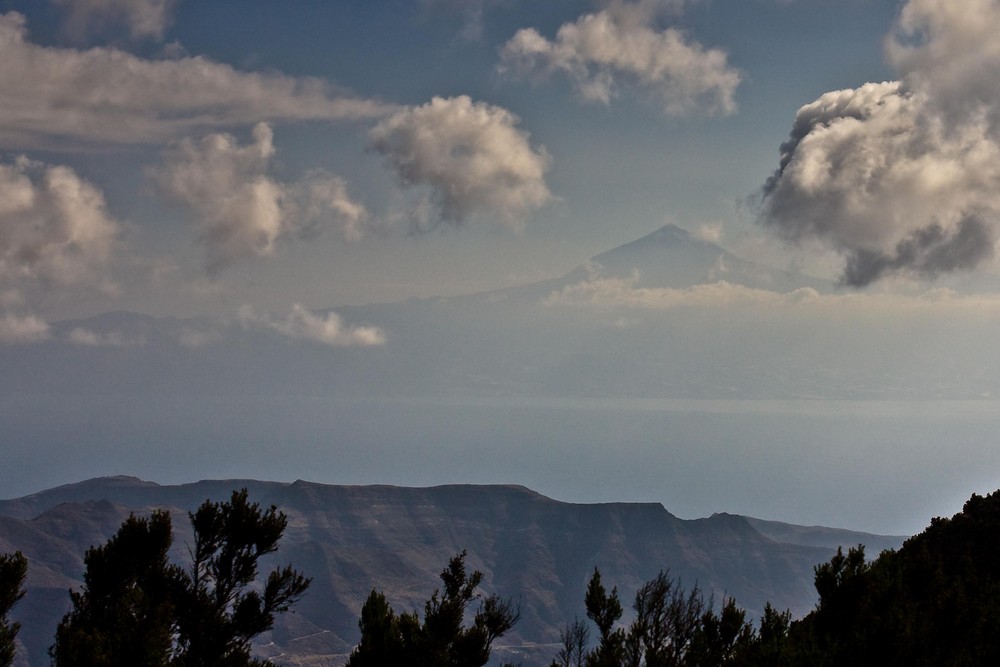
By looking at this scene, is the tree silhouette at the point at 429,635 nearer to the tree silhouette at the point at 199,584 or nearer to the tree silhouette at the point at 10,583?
the tree silhouette at the point at 199,584

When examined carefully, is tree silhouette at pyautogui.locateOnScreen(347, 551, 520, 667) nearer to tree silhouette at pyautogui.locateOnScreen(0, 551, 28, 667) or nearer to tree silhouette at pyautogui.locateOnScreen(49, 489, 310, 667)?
tree silhouette at pyautogui.locateOnScreen(49, 489, 310, 667)

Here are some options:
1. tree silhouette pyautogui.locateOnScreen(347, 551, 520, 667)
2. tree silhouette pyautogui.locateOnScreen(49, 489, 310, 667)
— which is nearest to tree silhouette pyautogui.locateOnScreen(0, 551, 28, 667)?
tree silhouette pyautogui.locateOnScreen(49, 489, 310, 667)

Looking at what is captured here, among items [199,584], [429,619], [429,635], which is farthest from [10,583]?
[429,619]

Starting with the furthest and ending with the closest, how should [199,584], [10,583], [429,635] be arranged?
[429,635], [199,584], [10,583]

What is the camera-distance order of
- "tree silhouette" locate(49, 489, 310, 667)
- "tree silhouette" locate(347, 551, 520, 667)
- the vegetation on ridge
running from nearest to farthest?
the vegetation on ridge, "tree silhouette" locate(49, 489, 310, 667), "tree silhouette" locate(347, 551, 520, 667)

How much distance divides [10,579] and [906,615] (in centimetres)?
4050

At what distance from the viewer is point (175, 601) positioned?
1718 inches

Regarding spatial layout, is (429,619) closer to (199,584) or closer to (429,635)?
(429,635)

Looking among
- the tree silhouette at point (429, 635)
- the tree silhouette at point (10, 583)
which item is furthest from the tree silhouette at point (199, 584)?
the tree silhouette at point (429, 635)

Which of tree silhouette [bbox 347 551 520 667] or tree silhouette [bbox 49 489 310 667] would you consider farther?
tree silhouette [bbox 347 551 520 667]

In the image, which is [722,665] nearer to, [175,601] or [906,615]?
[906,615]

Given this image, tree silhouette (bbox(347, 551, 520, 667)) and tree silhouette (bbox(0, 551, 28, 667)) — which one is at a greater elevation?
tree silhouette (bbox(0, 551, 28, 667))

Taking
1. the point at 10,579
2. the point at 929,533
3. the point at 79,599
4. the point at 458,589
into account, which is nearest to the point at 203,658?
the point at 79,599

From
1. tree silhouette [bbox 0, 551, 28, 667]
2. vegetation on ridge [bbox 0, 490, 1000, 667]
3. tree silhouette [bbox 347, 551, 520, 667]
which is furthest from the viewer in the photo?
tree silhouette [bbox 347, 551, 520, 667]
